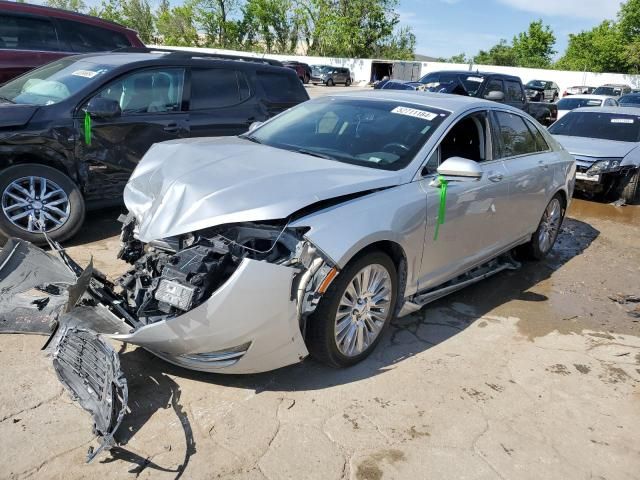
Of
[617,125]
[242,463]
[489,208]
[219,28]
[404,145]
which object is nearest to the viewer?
[242,463]

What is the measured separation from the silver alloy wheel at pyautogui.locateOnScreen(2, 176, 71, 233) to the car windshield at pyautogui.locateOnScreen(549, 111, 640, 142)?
29.1 feet

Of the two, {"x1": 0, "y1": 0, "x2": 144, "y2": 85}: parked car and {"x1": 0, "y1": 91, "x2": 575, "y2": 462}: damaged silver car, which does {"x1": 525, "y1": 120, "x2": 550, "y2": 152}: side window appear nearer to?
{"x1": 0, "y1": 91, "x2": 575, "y2": 462}: damaged silver car

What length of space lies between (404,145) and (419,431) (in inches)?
75.7

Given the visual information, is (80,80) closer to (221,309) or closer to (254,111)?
(254,111)

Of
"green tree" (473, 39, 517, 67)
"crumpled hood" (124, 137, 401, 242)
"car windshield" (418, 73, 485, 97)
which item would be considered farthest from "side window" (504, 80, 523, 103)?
"green tree" (473, 39, 517, 67)

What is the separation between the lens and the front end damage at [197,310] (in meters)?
2.65

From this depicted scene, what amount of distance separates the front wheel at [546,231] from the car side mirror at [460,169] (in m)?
2.35

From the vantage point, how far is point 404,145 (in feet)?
12.5

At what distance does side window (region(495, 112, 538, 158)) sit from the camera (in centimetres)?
468

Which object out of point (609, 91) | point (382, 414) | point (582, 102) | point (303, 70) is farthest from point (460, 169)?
point (303, 70)

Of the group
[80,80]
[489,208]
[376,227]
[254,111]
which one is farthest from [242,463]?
[254,111]

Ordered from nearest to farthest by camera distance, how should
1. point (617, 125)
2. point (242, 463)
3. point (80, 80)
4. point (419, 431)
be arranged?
point (242, 463)
point (419, 431)
point (80, 80)
point (617, 125)

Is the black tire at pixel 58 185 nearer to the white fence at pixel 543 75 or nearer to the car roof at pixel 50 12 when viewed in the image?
the car roof at pixel 50 12

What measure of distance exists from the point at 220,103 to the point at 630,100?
56.0ft
